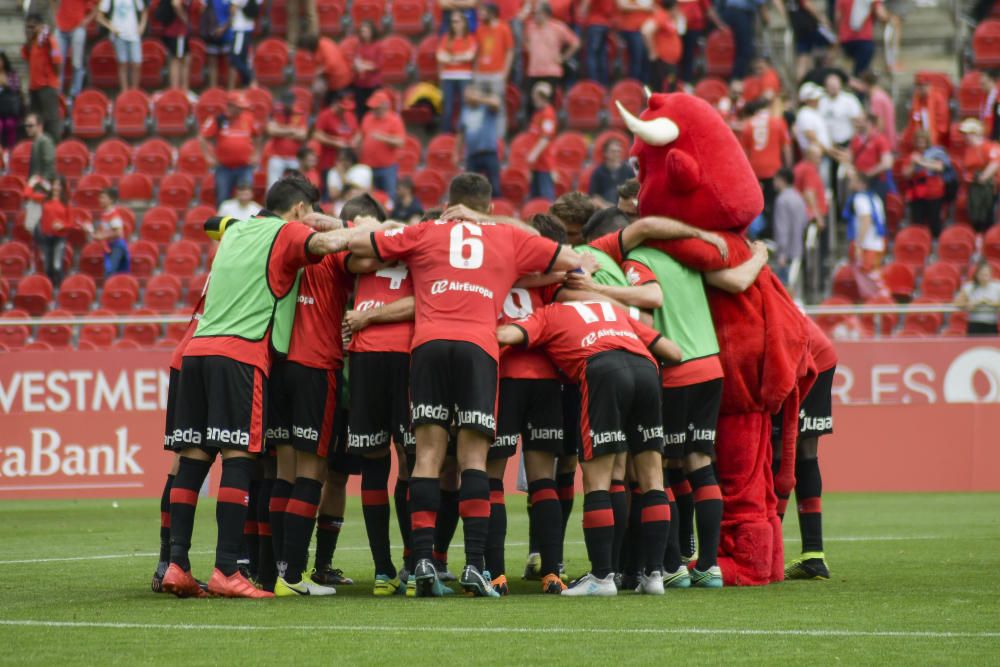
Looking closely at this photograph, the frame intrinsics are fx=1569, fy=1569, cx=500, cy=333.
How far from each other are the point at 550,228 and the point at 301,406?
165 centimetres

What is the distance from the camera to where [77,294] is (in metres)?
17.8

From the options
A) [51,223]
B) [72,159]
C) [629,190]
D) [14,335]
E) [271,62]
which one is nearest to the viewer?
[629,190]

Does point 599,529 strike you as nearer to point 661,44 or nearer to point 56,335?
point 56,335

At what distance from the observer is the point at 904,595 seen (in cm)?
741

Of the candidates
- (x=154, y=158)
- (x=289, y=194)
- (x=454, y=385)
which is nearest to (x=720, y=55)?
(x=154, y=158)

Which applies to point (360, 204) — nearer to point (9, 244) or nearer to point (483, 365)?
point (483, 365)

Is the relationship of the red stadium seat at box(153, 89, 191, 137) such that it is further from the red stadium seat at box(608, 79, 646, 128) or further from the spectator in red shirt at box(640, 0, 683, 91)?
the spectator in red shirt at box(640, 0, 683, 91)

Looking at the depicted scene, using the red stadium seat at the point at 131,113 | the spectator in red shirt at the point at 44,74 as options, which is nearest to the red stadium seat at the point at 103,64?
the red stadium seat at the point at 131,113

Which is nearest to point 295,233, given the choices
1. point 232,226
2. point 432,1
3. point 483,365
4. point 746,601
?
point 232,226

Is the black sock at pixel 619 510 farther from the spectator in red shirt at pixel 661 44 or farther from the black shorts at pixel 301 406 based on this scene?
the spectator in red shirt at pixel 661 44

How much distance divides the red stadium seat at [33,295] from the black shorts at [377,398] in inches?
424

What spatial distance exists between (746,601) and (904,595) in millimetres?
774

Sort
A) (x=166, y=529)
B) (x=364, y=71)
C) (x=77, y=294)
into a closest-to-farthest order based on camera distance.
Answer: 1. (x=166, y=529)
2. (x=77, y=294)
3. (x=364, y=71)

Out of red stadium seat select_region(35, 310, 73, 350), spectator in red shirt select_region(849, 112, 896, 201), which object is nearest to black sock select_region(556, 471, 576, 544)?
red stadium seat select_region(35, 310, 73, 350)
